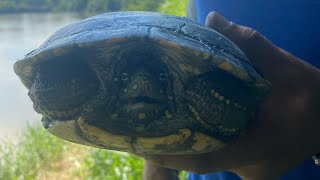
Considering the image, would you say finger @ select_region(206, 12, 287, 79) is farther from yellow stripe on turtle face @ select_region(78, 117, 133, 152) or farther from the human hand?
yellow stripe on turtle face @ select_region(78, 117, 133, 152)

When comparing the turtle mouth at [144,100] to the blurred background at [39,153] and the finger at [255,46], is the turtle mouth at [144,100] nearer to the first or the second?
the finger at [255,46]

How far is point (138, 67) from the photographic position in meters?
0.78

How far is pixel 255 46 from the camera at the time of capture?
87 centimetres

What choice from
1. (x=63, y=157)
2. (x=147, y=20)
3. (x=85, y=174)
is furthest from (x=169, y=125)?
(x=63, y=157)

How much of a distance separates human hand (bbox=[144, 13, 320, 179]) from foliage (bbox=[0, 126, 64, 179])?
2.49m

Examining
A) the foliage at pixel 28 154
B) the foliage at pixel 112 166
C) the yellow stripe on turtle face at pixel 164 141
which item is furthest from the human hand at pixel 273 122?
the foliage at pixel 28 154

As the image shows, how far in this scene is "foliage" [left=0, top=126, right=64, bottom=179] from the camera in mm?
3156

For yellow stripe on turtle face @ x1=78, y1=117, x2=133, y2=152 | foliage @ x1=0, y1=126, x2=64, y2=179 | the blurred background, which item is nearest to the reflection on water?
the blurred background

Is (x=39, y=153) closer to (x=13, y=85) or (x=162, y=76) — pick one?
(x=162, y=76)

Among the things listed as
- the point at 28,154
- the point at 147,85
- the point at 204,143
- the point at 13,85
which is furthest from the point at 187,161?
the point at 13,85

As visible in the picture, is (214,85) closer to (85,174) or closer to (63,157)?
(85,174)

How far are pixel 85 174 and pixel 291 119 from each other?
232cm

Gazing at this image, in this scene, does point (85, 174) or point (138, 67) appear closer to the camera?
point (138, 67)

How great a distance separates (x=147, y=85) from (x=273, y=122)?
0.27 metres
